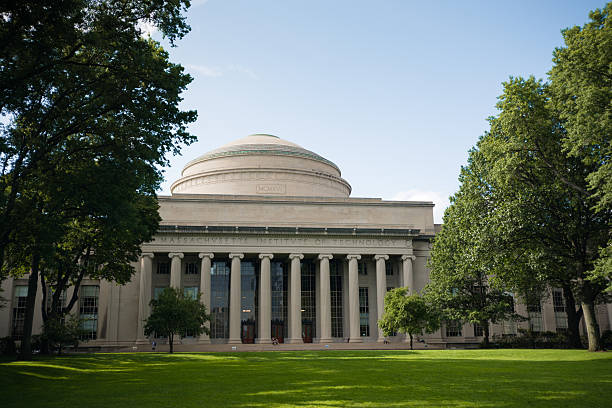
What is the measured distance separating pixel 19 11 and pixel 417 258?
50.5 meters

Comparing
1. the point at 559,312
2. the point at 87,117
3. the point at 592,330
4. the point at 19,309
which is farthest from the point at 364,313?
the point at 87,117

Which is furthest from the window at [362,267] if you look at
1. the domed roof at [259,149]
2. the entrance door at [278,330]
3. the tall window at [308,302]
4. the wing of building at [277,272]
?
the domed roof at [259,149]

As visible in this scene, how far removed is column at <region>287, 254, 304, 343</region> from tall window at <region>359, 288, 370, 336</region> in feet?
25.2

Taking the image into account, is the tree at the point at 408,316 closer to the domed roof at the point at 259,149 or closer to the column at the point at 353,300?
the column at the point at 353,300

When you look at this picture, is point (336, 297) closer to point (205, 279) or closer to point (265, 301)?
point (265, 301)

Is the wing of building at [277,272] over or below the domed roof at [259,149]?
below

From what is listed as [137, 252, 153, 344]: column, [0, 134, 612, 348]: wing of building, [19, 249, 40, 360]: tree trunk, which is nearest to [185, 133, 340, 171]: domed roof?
[0, 134, 612, 348]: wing of building

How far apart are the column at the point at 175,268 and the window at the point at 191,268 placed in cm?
313

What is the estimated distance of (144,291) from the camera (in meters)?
53.7

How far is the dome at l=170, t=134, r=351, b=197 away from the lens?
66688 mm

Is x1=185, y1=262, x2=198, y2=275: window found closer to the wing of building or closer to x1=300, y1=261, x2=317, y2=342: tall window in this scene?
the wing of building

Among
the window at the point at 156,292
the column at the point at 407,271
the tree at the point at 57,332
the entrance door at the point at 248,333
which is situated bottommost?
the entrance door at the point at 248,333

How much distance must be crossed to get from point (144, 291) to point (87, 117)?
1347 inches

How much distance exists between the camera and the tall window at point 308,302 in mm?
58312
